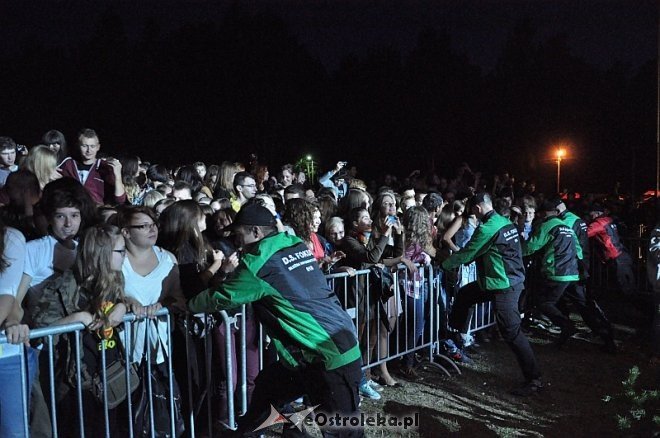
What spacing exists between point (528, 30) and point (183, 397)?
34468mm

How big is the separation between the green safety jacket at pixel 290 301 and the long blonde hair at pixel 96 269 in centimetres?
54

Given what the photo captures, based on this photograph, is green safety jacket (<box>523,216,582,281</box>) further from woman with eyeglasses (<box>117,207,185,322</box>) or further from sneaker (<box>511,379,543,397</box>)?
woman with eyeglasses (<box>117,207,185,322</box>)

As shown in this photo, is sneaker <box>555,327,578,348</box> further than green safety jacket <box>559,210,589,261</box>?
No

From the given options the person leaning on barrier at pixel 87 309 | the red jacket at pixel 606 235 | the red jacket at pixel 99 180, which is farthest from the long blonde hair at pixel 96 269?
the red jacket at pixel 606 235

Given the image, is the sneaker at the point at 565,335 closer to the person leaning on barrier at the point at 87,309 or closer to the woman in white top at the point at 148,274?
the woman in white top at the point at 148,274

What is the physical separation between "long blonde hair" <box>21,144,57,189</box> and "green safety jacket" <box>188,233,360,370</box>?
260cm

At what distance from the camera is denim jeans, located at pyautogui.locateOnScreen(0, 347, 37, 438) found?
12.2 ft

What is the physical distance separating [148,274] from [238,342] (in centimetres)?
101

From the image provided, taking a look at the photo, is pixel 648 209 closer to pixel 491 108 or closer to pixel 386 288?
pixel 386 288

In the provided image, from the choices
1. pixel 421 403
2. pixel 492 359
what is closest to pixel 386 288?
pixel 421 403

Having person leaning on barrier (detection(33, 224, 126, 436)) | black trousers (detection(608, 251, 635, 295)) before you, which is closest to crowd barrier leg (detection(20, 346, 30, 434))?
person leaning on barrier (detection(33, 224, 126, 436))

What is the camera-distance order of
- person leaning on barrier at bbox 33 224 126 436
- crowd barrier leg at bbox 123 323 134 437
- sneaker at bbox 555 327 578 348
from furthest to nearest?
sneaker at bbox 555 327 578 348 < crowd barrier leg at bbox 123 323 134 437 < person leaning on barrier at bbox 33 224 126 436

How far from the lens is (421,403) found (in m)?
6.31

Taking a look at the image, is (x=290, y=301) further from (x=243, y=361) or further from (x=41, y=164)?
(x=41, y=164)
